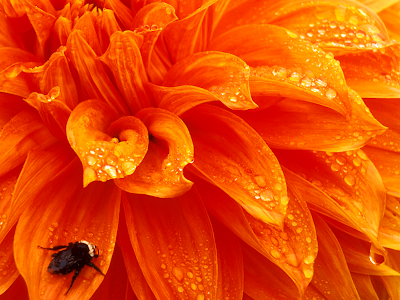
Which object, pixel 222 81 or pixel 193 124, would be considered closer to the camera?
pixel 222 81

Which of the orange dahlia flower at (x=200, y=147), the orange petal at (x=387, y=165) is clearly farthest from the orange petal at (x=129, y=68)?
the orange petal at (x=387, y=165)

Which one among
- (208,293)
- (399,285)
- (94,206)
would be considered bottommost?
(399,285)

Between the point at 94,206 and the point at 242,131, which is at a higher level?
the point at 242,131

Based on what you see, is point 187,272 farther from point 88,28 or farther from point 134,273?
point 88,28

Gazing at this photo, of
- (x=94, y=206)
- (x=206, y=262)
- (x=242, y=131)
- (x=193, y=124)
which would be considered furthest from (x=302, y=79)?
(x=94, y=206)

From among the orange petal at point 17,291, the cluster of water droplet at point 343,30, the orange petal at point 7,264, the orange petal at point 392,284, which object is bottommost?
the orange petal at point 392,284

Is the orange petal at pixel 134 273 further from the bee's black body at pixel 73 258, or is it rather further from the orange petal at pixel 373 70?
the orange petal at pixel 373 70

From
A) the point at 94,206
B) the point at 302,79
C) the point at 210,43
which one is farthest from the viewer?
the point at 210,43

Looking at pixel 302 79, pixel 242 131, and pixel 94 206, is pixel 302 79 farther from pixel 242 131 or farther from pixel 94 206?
pixel 94 206
